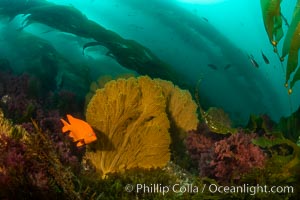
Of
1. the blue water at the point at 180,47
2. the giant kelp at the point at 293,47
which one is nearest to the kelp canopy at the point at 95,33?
the blue water at the point at 180,47

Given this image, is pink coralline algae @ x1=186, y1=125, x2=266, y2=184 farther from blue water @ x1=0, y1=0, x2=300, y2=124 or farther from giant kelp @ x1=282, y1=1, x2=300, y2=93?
blue water @ x1=0, y1=0, x2=300, y2=124

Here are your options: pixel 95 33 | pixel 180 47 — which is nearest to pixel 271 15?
pixel 95 33

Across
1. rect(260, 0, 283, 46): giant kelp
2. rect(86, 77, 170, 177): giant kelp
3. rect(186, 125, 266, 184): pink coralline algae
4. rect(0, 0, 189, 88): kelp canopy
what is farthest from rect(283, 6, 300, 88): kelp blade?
rect(0, 0, 189, 88): kelp canopy

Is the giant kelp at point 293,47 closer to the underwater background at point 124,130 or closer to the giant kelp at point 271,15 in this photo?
the underwater background at point 124,130

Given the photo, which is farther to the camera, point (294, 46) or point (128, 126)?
point (128, 126)

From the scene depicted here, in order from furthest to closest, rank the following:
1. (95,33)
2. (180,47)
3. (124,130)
Answer: 1. (180,47)
2. (95,33)
3. (124,130)

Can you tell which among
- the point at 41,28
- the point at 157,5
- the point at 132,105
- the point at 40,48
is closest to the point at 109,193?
the point at 132,105

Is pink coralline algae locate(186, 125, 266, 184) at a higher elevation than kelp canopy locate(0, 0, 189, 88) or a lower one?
lower

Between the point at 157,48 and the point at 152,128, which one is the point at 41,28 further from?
the point at 152,128

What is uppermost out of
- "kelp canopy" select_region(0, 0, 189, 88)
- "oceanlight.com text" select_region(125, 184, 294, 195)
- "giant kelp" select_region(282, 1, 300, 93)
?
"giant kelp" select_region(282, 1, 300, 93)

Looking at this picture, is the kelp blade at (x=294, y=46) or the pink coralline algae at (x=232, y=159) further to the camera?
the kelp blade at (x=294, y=46)

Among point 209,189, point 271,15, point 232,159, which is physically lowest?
point 209,189

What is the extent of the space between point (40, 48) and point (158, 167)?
7870 mm

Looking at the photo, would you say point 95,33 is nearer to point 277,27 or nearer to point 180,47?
point 277,27
